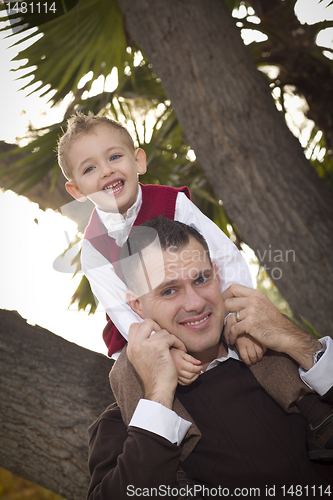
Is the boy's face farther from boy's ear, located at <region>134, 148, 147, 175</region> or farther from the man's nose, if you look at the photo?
the man's nose

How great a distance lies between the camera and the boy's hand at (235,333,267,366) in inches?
57.2

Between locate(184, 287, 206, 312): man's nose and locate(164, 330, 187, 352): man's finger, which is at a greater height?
locate(184, 287, 206, 312): man's nose

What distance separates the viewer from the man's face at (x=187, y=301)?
1497 millimetres

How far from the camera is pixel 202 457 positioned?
1.41 meters

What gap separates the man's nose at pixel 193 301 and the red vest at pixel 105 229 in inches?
14.9

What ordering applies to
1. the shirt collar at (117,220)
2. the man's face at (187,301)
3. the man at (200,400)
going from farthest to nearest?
the shirt collar at (117,220) < the man's face at (187,301) < the man at (200,400)

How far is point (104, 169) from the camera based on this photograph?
1652 mm

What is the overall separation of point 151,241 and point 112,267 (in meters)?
0.24

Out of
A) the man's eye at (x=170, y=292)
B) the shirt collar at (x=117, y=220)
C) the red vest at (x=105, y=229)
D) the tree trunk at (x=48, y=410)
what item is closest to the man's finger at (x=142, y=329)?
the man's eye at (x=170, y=292)

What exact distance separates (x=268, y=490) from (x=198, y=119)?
2248 millimetres

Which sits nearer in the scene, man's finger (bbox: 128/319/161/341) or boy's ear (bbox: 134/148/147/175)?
man's finger (bbox: 128/319/161/341)

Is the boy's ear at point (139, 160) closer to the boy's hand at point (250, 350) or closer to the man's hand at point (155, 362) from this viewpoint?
the man's hand at point (155, 362)

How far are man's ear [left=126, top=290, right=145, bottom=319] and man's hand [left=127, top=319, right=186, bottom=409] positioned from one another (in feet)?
0.50

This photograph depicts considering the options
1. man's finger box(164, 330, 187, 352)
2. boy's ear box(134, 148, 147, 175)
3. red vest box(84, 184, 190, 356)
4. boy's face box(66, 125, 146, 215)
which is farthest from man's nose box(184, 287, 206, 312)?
boy's ear box(134, 148, 147, 175)
